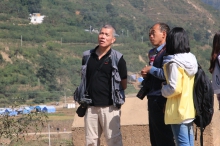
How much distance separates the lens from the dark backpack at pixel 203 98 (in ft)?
13.8

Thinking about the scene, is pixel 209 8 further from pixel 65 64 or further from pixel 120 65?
pixel 120 65

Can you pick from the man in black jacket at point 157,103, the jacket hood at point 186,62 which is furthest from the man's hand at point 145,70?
the jacket hood at point 186,62

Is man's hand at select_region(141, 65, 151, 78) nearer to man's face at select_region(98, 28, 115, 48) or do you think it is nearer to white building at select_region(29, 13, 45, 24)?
man's face at select_region(98, 28, 115, 48)

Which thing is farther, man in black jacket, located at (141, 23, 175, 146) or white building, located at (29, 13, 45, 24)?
white building, located at (29, 13, 45, 24)

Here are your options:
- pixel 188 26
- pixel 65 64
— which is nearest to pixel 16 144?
pixel 65 64

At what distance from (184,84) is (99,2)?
76988mm

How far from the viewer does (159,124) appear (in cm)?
453

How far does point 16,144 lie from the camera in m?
7.04

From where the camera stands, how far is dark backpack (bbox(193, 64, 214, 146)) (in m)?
4.21

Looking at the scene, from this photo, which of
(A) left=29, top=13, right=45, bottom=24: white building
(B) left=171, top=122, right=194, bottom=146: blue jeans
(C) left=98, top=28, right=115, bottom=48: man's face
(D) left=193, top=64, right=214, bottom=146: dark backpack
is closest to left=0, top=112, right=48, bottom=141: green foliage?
(C) left=98, top=28, right=115, bottom=48: man's face

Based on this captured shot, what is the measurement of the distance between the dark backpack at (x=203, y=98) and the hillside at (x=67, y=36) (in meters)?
31.6

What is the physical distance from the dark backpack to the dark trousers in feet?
1.15

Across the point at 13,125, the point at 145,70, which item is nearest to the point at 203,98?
the point at 145,70

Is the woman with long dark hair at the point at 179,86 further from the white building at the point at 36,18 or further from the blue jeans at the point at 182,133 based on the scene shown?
the white building at the point at 36,18
